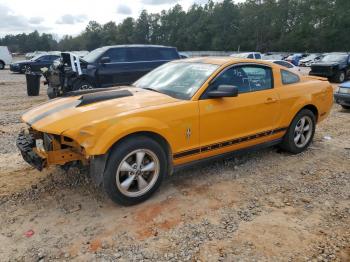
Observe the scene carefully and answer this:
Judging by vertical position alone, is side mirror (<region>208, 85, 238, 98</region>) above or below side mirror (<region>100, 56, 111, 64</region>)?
below

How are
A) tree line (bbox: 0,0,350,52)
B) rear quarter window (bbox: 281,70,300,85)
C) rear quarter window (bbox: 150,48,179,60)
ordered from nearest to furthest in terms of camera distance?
rear quarter window (bbox: 281,70,300,85)
rear quarter window (bbox: 150,48,179,60)
tree line (bbox: 0,0,350,52)

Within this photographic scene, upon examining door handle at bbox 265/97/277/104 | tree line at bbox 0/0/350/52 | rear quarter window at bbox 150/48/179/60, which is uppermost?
tree line at bbox 0/0/350/52

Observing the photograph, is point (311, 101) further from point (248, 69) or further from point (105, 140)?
point (105, 140)

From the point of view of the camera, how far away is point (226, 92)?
407cm

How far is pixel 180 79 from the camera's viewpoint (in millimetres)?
4512

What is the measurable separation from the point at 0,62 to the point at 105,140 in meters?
29.9

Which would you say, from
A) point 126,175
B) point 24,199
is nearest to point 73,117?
point 126,175

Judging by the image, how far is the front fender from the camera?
3350 mm

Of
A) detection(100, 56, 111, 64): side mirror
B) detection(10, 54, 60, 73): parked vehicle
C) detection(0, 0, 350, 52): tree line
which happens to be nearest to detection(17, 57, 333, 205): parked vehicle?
detection(100, 56, 111, 64): side mirror

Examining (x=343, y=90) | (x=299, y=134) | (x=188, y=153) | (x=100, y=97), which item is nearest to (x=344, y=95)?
(x=343, y=90)

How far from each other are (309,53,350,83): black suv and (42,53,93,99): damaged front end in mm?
12784

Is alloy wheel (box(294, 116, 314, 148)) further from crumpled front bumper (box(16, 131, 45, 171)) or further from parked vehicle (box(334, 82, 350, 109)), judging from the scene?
parked vehicle (box(334, 82, 350, 109))

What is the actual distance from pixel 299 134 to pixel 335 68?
13.7 m

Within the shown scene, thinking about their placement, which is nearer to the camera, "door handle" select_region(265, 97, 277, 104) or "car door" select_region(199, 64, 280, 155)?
"car door" select_region(199, 64, 280, 155)
